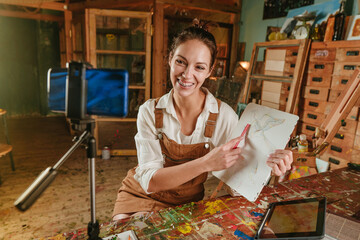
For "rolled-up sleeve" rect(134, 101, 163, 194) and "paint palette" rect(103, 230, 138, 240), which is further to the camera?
"rolled-up sleeve" rect(134, 101, 163, 194)

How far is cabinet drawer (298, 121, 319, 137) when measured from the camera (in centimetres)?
272

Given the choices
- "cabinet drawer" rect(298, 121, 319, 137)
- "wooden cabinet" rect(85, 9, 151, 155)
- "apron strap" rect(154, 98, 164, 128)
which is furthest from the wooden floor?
"cabinet drawer" rect(298, 121, 319, 137)

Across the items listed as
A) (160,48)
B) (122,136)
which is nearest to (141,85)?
(160,48)

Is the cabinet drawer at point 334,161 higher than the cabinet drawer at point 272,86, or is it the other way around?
the cabinet drawer at point 272,86

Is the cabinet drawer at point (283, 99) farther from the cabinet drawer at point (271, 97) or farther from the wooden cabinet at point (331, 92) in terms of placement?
the wooden cabinet at point (331, 92)

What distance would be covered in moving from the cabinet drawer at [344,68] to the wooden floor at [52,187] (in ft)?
6.79

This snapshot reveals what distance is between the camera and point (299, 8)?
320 cm

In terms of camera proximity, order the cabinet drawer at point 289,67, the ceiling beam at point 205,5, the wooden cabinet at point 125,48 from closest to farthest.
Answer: the cabinet drawer at point 289,67 → the wooden cabinet at point 125,48 → the ceiling beam at point 205,5

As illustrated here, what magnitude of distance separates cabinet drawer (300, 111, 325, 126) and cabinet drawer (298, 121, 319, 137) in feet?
0.15

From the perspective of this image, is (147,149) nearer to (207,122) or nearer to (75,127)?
(207,122)

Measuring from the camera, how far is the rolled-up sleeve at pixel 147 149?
1.29 meters

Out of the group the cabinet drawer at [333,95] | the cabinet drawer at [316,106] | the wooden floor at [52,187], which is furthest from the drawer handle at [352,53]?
the wooden floor at [52,187]

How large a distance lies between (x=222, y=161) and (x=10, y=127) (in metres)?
6.15

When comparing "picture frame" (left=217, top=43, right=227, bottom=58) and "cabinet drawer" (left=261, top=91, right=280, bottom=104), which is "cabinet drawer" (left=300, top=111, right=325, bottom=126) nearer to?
"cabinet drawer" (left=261, top=91, right=280, bottom=104)
